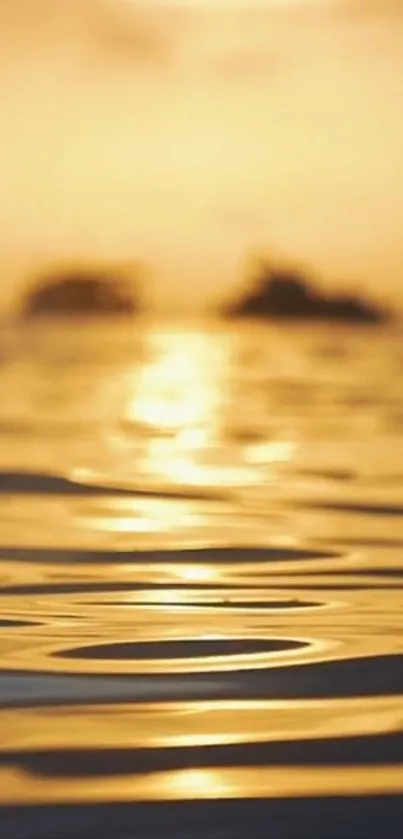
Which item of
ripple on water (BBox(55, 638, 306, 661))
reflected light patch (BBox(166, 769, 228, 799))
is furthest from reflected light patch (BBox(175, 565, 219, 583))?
reflected light patch (BBox(166, 769, 228, 799))

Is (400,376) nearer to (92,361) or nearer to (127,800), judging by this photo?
(92,361)

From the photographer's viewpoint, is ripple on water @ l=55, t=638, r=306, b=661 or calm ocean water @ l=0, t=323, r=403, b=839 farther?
ripple on water @ l=55, t=638, r=306, b=661

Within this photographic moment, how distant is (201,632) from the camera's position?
2734 millimetres

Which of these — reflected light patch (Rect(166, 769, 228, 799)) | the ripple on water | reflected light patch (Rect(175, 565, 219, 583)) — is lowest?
reflected light patch (Rect(166, 769, 228, 799))

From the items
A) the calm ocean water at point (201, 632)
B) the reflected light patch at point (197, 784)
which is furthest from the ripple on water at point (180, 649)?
the reflected light patch at point (197, 784)

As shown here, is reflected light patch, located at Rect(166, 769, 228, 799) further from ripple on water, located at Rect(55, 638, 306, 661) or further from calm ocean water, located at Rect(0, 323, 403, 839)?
ripple on water, located at Rect(55, 638, 306, 661)

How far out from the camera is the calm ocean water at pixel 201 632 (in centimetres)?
189

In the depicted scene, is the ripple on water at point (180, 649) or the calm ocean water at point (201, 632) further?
the ripple on water at point (180, 649)

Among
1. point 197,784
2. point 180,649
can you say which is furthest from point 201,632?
point 197,784

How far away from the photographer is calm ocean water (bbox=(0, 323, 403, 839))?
6.20ft

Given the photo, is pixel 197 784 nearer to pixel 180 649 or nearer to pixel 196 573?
pixel 180 649

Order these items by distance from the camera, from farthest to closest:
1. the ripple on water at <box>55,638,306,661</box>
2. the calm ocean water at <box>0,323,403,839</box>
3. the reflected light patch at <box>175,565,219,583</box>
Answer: the reflected light patch at <box>175,565,219,583</box> < the ripple on water at <box>55,638,306,661</box> < the calm ocean water at <box>0,323,403,839</box>

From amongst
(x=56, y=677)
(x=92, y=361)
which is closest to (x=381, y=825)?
(x=56, y=677)

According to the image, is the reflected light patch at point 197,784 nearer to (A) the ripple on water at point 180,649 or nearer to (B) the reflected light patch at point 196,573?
(A) the ripple on water at point 180,649
